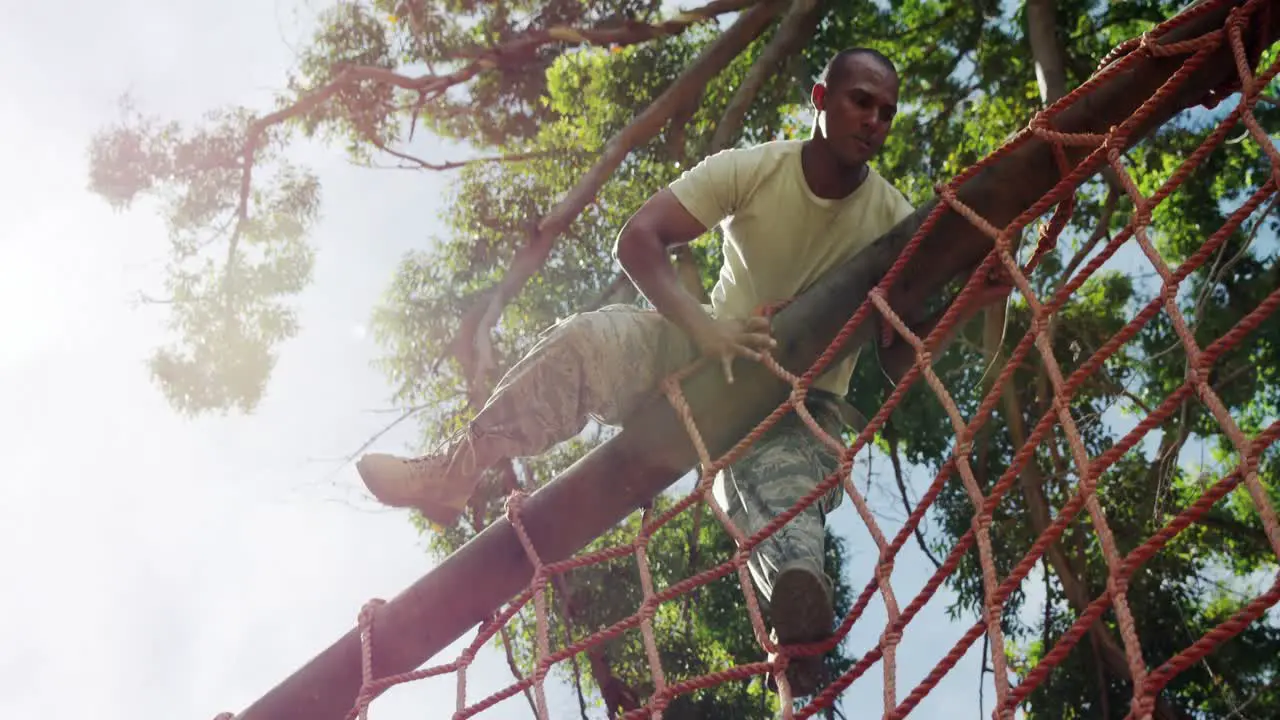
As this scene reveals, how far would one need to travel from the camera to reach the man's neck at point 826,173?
2.01m

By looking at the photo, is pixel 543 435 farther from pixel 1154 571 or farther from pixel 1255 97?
pixel 1154 571

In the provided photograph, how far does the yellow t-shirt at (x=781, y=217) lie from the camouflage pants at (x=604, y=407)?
156mm

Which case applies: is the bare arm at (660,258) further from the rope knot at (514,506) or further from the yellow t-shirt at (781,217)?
the rope knot at (514,506)

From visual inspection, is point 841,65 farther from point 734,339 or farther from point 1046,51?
point 1046,51

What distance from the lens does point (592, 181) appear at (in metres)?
4.79

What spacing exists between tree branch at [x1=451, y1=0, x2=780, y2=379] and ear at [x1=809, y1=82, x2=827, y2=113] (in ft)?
9.06

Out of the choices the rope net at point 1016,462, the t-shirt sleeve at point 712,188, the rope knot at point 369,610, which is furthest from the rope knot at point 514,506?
the t-shirt sleeve at point 712,188

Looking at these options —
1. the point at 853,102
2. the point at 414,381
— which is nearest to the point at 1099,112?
the point at 853,102

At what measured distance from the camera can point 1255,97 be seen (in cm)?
152

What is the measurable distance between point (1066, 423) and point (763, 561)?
52cm

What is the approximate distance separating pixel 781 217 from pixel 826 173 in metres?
0.11

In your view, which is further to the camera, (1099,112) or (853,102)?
(853,102)

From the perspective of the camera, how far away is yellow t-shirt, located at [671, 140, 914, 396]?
2.00 m

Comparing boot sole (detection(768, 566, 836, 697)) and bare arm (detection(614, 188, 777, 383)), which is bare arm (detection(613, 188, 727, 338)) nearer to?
bare arm (detection(614, 188, 777, 383))
